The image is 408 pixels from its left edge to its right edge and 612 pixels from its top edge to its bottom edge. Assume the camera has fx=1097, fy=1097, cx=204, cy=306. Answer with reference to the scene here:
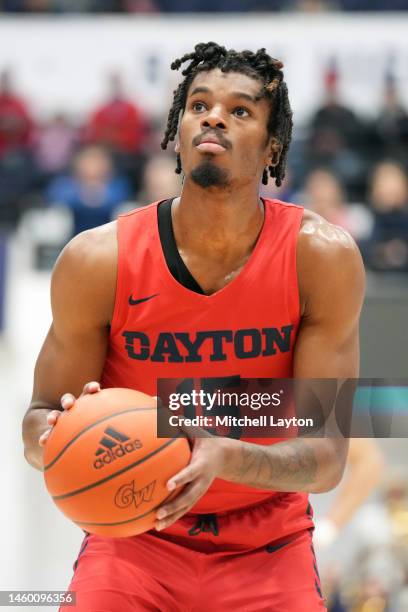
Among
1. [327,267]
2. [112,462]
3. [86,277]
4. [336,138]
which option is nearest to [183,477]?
[112,462]

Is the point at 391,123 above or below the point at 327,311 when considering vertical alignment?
below

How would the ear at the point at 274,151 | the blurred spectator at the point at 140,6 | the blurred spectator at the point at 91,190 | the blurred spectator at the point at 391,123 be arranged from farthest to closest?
the blurred spectator at the point at 140,6
the blurred spectator at the point at 391,123
the blurred spectator at the point at 91,190
the ear at the point at 274,151

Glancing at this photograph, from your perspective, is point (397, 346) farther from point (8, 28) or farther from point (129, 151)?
point (8, 28)

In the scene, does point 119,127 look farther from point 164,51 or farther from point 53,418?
point 53,418

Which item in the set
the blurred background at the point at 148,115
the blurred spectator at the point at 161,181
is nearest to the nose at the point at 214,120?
the blurred background at the point at 148,115

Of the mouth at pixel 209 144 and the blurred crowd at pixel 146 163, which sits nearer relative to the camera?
the mouth at pixel 209 144

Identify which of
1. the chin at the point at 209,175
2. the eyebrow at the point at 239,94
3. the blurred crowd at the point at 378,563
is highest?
the eyebrow at the point at 239,94

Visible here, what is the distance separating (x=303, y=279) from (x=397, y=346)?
3369mm

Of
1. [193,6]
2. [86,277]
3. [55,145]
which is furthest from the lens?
[193,6]

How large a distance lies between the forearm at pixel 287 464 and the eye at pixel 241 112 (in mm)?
1025

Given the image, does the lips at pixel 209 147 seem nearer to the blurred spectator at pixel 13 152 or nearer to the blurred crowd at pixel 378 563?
the blurred crowd at pixel 378 563

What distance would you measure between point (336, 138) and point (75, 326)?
28.1 ft

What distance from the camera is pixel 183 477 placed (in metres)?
2.93

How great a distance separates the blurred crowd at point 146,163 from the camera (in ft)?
32.6
